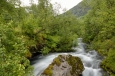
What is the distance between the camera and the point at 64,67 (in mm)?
16188

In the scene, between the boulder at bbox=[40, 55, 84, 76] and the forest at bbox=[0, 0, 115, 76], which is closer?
the boulder at bbox=[40, 55, 84, 76]

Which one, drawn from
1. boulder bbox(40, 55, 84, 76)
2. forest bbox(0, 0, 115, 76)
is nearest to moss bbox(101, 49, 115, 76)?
forest bbox(0, 0, 115, 76)

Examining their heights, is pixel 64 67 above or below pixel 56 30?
below

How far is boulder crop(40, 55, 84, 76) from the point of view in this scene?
15.1 meters

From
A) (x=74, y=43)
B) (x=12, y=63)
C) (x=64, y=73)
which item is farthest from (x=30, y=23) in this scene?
(x=12, y=63)

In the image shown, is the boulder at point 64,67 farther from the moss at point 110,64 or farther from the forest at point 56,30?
the forest at point 56,30

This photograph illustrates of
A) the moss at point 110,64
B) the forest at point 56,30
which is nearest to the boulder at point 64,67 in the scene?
the moss at point 110,64

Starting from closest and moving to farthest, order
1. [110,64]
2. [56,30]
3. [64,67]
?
[64,67] → [110,64] → [56,30]

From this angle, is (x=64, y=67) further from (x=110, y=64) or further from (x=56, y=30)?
(x=56, y=30)

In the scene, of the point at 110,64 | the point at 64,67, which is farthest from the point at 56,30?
the point at 64,67

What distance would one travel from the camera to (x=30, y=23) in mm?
27016

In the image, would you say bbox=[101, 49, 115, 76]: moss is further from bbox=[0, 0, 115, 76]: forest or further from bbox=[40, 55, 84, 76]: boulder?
bbox=[40, 55, 84, 76]: boulder

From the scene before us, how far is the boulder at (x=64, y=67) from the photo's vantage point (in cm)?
1507

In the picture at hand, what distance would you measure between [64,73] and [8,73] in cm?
997
